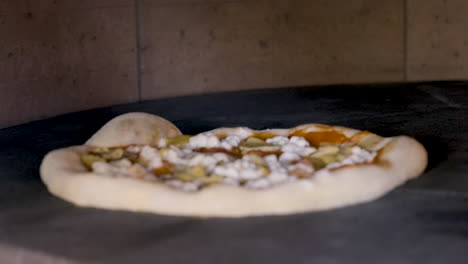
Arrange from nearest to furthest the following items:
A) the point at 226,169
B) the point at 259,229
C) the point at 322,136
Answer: the point at 259,229 → the point at 226,169 → the point at 322,136

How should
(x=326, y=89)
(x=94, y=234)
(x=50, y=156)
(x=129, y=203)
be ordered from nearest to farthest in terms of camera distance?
(x=94, y=234) → (x=129, y=203) → (x=50, y=156) → (x=326, y=89)

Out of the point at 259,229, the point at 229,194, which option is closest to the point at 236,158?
the point at 229,194

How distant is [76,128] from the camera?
5.84 meters

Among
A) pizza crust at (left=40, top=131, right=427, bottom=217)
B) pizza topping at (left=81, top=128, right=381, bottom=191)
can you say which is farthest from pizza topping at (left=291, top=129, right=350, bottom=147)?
pizza crust at (left=40, top=131, right=427, bottom=217)

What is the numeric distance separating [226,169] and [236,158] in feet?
1.12

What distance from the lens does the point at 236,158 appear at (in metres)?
3.98

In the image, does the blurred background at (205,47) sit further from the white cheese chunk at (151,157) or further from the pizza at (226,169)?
the white cheese chunk at (151,157)

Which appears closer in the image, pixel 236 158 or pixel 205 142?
pixel 236 158

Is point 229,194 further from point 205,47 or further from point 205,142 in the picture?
point 205,47

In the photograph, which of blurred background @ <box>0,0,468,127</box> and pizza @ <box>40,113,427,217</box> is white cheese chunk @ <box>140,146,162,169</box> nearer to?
pizza @ <box>40,113,427,217</box>

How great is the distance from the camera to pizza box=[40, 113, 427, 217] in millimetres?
3324

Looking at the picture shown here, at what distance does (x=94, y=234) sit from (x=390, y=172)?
1502 millimetres

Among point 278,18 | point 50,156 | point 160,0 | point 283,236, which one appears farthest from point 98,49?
point 283,236

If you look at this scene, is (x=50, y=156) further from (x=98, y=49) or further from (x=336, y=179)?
(x=98, y=49)
